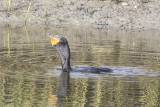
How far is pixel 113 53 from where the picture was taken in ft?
50.6

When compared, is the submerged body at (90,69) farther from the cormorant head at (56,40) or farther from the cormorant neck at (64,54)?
the cormorant head at (56,40)

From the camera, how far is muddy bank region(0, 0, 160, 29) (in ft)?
83.1

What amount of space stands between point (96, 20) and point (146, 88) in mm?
16153

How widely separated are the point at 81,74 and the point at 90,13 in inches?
594

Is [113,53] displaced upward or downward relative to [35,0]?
downward

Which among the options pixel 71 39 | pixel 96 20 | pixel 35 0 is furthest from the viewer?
pixel 35 0

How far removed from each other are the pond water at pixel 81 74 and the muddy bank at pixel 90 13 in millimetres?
4642

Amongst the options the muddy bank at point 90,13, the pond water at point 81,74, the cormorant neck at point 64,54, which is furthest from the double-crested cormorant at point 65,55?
the muddy bank at point 90,13

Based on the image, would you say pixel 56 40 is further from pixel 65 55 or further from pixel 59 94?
pixel 59 94

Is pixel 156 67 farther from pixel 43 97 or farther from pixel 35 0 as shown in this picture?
pixel 35 0

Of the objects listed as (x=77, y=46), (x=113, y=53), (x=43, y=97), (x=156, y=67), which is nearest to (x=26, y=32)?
(x=77, y=46)

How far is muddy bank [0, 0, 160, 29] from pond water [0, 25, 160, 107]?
15.2 feet

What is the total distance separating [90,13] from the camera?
85.6 feet

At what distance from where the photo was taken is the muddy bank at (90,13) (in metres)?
25.3
